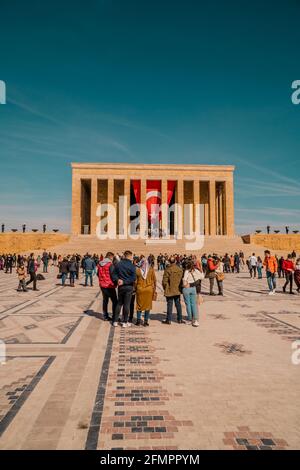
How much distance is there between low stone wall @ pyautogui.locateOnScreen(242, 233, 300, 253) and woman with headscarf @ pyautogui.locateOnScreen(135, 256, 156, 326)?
45.5 m

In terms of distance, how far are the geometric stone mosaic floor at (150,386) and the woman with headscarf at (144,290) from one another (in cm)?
38

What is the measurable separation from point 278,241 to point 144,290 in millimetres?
49902

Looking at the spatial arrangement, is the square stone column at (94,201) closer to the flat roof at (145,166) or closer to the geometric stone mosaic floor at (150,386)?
the flat roof at (145,166)

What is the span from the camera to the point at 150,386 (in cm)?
375

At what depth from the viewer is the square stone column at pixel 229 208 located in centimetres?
4828

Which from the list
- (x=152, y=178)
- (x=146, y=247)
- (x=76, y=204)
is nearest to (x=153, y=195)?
(x=152, y=178)

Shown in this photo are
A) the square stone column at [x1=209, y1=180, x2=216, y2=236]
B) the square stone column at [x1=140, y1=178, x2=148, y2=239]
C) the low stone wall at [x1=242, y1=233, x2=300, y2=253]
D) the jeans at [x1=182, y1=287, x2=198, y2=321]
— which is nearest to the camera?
the jeans at [x1=182, y1=287, x2=198, y2=321]

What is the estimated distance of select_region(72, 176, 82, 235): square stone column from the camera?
152 feet

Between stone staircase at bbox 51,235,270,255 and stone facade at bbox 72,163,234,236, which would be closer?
stone staircase at bbox 51,235,270,255

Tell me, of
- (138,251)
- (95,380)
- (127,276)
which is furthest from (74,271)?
(138,251)

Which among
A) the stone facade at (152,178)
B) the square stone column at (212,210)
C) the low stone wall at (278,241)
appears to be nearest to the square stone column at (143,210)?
the stone facade at (152,178)

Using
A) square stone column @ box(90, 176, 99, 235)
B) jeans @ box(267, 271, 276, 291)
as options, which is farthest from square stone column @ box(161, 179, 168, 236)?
jeans @ box(267, 271, 276, 291)

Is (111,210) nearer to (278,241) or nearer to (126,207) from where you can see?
(126,207)

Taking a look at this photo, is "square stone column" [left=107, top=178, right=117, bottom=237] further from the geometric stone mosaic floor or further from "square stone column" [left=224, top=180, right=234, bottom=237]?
the geometric stone mosaic floor
